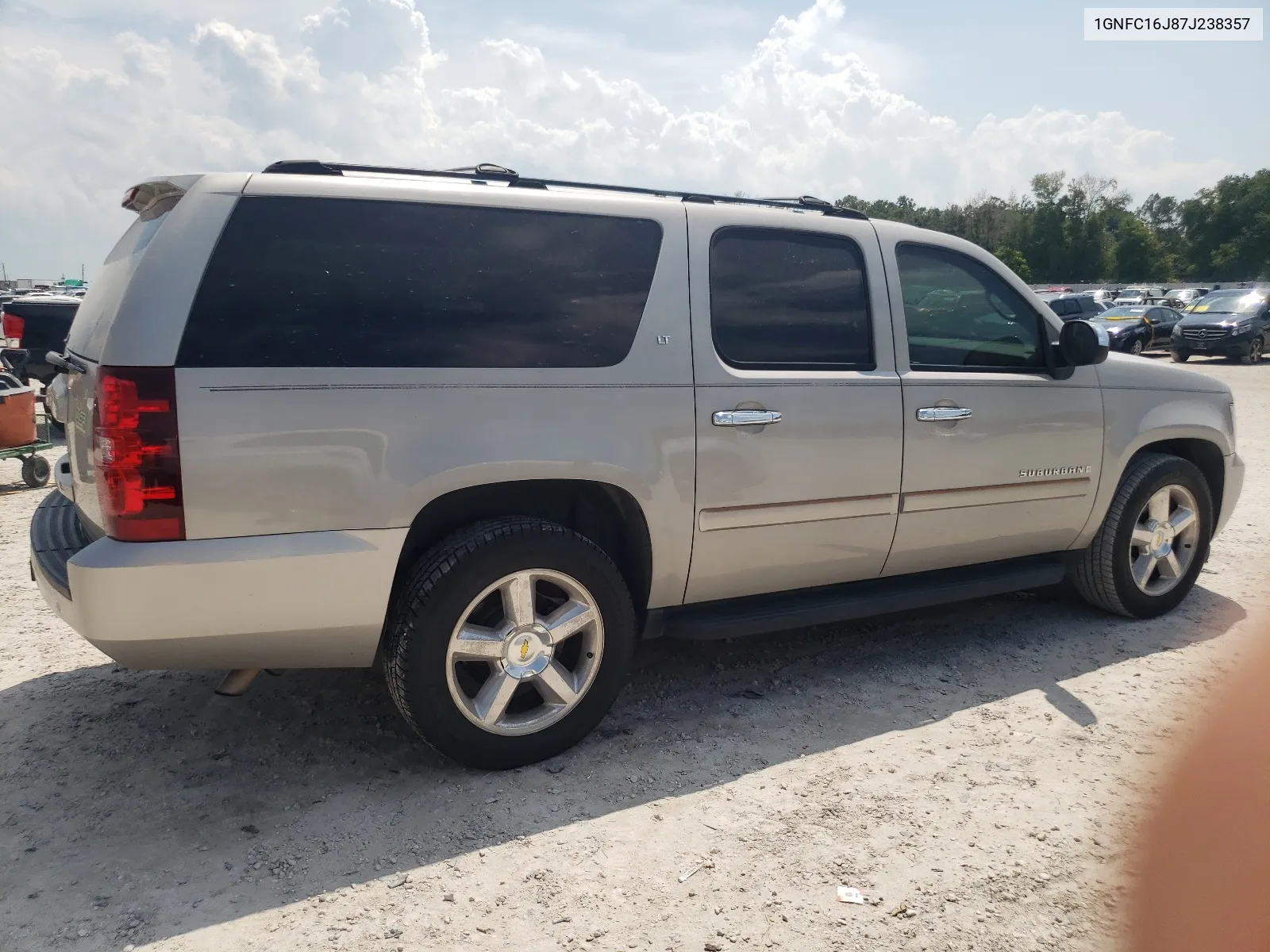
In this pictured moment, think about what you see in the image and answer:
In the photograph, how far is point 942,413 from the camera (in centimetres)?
400

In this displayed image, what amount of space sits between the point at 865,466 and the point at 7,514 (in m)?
6.56

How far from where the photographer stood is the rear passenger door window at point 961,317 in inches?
161

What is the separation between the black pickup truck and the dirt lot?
8.68 m

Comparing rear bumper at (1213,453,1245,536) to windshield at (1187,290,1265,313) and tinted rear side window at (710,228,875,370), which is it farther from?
windshield at (1187,290,1265,313)

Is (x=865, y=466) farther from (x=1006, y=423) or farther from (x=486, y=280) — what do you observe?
(x=486, y=280)

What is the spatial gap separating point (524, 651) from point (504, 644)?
0.27 ft

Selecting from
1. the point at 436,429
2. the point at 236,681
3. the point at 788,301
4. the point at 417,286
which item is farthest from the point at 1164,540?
the point at 236,681

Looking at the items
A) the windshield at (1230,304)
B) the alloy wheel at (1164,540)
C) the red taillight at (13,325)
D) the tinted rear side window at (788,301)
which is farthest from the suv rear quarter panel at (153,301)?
the windshield at (1230,304)

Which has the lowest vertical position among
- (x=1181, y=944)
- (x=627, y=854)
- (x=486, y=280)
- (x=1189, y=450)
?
(x=627, y=854)

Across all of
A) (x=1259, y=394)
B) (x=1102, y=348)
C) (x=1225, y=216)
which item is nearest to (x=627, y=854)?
(x=1102, y=348)

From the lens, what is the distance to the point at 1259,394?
640 inches

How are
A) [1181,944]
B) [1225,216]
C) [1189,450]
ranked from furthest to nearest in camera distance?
[1225,216], [1189,450], [1181,944]

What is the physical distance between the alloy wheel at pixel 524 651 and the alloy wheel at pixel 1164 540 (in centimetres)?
300

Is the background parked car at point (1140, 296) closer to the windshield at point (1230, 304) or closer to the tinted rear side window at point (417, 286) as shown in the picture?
the windshield at point (1230, 304)
